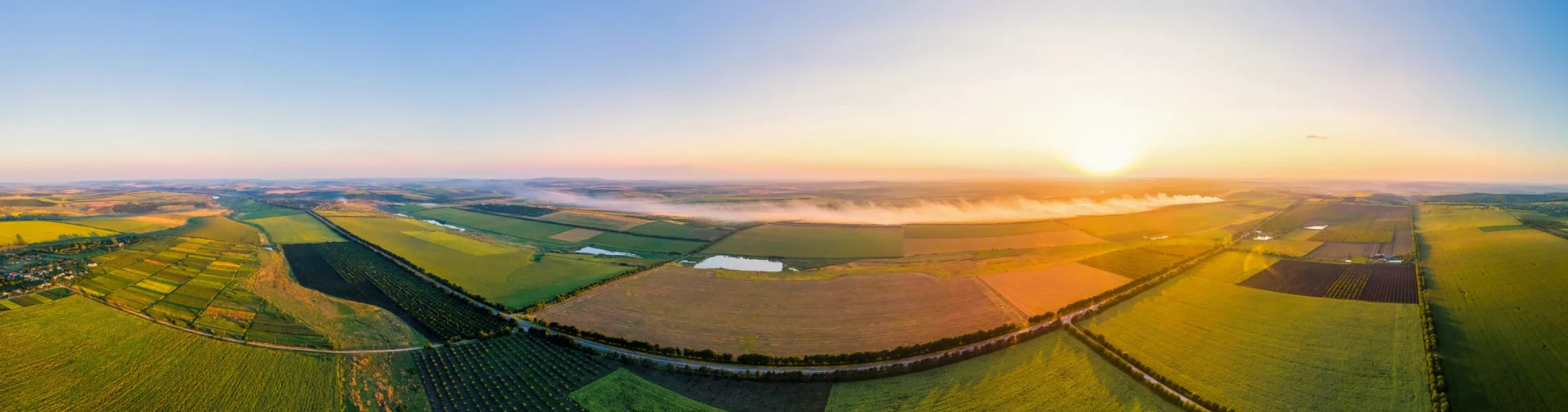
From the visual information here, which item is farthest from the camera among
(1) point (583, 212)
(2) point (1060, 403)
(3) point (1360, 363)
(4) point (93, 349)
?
(1) point (583, 212)

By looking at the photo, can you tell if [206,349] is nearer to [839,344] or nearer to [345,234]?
[839,344]

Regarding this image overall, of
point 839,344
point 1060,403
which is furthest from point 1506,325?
point 839,344

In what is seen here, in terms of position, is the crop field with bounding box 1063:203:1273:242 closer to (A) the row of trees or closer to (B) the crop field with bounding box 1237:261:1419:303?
(B) the crop field with bounding box 1237:261:1419:303

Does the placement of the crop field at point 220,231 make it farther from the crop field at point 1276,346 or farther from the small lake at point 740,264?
the crop field at point 1276,346

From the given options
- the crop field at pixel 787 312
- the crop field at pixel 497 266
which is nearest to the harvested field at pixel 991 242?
the crop field at pixel 787 312

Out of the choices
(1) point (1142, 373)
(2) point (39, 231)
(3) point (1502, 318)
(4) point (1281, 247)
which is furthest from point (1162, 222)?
(2) point (39, 231)

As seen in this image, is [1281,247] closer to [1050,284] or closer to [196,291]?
[1050,284]
